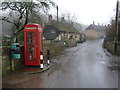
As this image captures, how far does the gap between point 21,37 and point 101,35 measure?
7809cm

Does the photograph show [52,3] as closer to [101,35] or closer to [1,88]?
[1,88]

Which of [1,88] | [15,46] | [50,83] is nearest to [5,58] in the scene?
[15,46]

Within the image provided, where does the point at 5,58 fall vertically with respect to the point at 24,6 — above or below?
below

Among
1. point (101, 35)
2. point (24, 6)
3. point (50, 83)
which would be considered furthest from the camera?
point (101, 35)

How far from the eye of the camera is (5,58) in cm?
729

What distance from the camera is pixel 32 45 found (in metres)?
8.70

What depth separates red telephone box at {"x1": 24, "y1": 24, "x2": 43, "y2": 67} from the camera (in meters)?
8.56

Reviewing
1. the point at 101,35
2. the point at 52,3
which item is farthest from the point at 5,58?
the point at 101,35

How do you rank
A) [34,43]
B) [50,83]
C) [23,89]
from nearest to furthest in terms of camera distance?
[23,89]
[50,83]
[34,43]

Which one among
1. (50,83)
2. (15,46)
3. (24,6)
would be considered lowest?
(50,83)

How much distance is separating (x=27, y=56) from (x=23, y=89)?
12.2 ft

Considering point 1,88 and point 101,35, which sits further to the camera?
point 101,35

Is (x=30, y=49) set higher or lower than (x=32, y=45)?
lower

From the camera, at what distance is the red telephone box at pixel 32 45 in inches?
337
